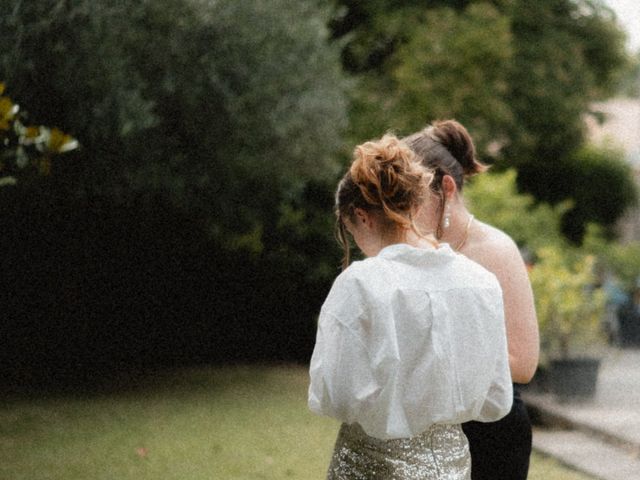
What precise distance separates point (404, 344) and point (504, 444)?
1.05m

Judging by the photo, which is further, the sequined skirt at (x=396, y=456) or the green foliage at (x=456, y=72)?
the green foliage at (x=456, y=72)

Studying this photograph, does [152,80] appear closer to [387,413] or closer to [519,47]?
[387,413]

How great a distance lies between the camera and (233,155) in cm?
1029

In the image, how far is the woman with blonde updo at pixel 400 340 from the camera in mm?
2516

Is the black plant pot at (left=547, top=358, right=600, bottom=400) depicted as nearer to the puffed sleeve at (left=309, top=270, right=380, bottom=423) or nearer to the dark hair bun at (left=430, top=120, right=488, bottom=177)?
the dark hair bun at (left=430, top=120, right=488, bottom=177)

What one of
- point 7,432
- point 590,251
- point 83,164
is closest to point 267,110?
point 83,164

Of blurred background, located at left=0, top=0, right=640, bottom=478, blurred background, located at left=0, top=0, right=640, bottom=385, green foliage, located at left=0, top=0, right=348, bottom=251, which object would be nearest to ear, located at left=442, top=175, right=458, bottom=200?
blurred background, located at left=0, top=0, right=640, bottom=478

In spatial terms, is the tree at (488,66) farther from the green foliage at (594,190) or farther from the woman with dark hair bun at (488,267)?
the woman with dark hair bun at (488,267)

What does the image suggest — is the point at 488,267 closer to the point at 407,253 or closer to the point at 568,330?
the point at 407,253

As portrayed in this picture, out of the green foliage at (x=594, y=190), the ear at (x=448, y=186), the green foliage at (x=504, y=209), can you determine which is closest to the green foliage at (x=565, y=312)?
the green foliage at (x=504, y=209)

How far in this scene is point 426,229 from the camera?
3.35 meters

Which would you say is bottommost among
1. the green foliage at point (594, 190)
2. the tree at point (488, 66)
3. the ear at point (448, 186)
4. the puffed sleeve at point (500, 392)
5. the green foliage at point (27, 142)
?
the green foliage at point (594, 190)

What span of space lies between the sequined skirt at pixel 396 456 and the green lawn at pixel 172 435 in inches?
175

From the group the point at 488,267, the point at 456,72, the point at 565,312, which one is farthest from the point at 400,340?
the point at 456,72
